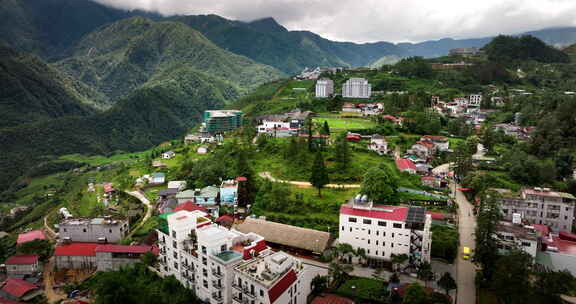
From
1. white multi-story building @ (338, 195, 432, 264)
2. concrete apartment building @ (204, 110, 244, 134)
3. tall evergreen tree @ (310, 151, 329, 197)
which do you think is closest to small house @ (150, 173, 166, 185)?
concrete apartment building @ (204, 110, 244, 134)

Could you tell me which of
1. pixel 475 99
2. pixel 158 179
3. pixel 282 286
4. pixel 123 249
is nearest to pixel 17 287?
pixel 123 249

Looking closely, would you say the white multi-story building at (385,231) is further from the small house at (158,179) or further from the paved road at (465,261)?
the small house at (158,179)

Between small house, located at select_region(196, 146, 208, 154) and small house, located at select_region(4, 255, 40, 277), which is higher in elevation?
small house, located at select_region(196, 146, 208, 154)

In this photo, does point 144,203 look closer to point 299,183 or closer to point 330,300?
point 299,183

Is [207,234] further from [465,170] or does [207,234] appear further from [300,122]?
[300,122]

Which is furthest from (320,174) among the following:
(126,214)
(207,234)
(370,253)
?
(126,214)

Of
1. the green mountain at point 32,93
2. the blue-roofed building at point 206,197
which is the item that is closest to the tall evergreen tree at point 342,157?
the blue-roofed building at point 206,197

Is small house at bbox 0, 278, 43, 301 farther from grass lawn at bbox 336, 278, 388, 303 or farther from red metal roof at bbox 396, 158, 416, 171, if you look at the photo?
red metal roof at bbox 396, 158, 416, 171
